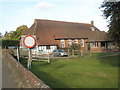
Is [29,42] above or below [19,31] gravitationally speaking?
below

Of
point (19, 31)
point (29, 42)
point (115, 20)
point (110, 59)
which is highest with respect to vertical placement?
point (19, 31)

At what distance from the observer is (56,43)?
39250 millimetres

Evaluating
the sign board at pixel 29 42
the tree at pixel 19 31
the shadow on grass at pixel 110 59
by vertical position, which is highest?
the tree at pixel 19 31

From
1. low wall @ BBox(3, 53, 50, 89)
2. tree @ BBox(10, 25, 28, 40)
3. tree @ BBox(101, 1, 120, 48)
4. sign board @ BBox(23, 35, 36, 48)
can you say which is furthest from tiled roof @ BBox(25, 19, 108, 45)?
low wall @ BBox(3, 53, 50, 89)

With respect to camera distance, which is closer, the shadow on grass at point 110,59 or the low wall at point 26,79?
the low wall at point 26,79

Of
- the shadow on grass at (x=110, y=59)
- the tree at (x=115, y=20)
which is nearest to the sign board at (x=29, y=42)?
the tree at (x=115, y=20)

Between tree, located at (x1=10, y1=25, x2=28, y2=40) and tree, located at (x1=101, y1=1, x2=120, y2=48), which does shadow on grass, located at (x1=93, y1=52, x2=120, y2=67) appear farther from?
tree, located at (x1=10, y1=25, x2=28, y2=40)

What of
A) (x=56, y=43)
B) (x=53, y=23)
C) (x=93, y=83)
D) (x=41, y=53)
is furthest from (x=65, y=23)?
(x=93, y=83)

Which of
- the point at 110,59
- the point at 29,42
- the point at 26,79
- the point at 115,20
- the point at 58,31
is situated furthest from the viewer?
the point at 58,31

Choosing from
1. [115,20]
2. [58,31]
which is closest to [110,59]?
[115,20]

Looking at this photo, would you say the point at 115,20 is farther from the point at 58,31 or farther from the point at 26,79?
the point at 58,31

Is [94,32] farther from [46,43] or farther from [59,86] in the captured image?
[59,86]

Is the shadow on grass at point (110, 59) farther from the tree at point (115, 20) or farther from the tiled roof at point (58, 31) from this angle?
the tiled roof at point (58, 31)

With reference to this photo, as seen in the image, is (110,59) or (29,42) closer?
(29,42)
